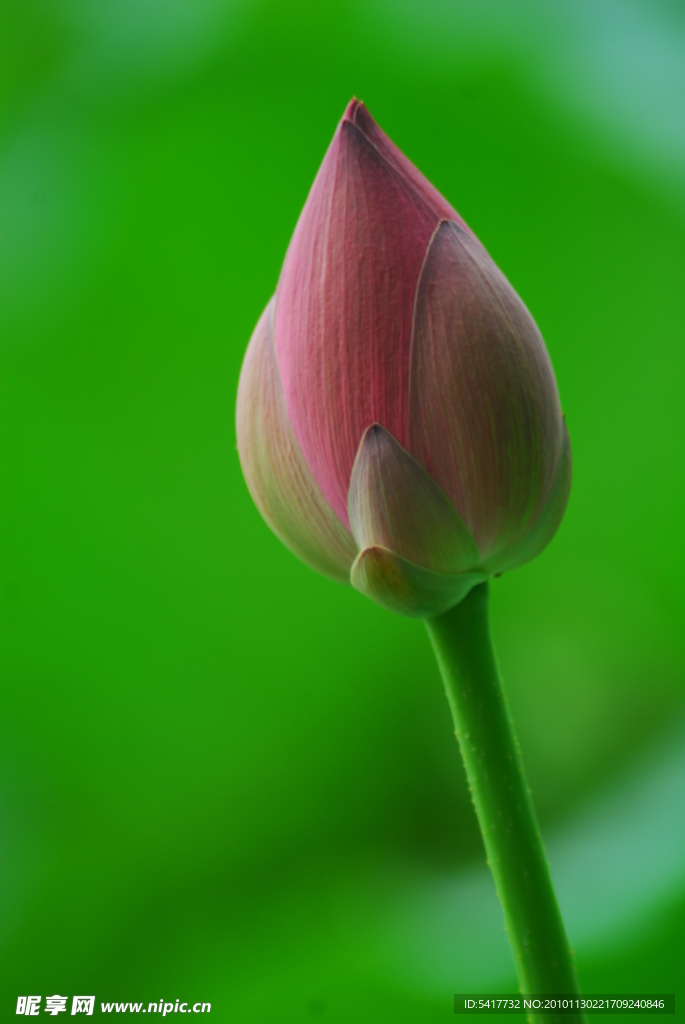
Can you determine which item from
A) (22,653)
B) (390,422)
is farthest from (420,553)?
(22,653)

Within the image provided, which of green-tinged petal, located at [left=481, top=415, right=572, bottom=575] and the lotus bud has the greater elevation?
the lotus bud

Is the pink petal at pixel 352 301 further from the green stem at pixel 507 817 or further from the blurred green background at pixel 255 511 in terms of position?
the blurred green background at pixel 255 511

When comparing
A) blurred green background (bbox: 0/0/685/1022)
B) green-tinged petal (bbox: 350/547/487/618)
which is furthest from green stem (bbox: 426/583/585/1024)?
blurred green background (bbox: 0/0/685/1022)

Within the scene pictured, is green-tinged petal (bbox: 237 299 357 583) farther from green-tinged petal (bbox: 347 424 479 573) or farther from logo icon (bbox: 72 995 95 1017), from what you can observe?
logo icon (bbox: 72 995 95 1017)

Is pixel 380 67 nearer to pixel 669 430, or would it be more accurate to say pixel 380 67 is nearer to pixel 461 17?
pixel 461 17

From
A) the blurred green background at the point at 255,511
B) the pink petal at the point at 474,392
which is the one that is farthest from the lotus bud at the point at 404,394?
the blurred green background at the point at 255,511
